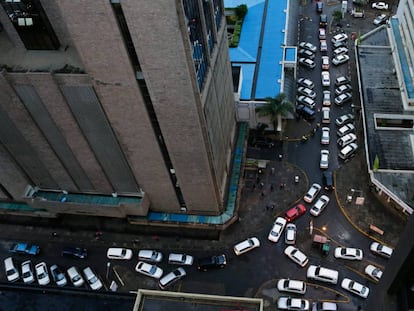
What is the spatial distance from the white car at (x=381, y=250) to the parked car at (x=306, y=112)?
27.5 meters

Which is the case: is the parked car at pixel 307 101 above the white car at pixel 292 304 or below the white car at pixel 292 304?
above

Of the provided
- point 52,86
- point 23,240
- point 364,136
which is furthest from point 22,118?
point 364,136

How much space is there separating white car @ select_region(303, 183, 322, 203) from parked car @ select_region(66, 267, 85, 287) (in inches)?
1420

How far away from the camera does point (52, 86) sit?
46.2 meters

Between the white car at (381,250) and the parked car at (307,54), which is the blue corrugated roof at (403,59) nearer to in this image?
the parked car at (307,54)

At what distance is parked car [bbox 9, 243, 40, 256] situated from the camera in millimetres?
62688

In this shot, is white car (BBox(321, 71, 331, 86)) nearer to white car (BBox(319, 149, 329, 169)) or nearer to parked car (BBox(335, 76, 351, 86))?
parked car (BBox(335, 76, 351, 86))

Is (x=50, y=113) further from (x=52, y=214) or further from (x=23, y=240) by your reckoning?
(x=23, y=240)

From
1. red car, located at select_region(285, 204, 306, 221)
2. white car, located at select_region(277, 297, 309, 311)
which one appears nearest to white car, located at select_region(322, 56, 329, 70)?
red car, located at select_region(285, 204, 306, 221)

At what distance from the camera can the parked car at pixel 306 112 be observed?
3012 inches

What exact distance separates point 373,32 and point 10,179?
75436 mm

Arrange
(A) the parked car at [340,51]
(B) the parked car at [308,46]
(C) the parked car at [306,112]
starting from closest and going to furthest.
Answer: (C) the parked car at [306,112] → (A) the parked car at [340,51] → (B) the parked car at [308,46]

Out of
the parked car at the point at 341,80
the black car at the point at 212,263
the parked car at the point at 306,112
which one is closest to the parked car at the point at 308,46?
the parked car at the point at 341,80

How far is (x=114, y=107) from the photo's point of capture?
4716 centimetres
